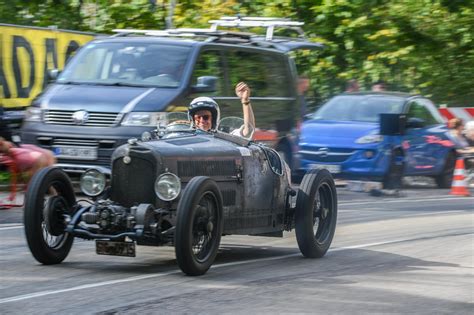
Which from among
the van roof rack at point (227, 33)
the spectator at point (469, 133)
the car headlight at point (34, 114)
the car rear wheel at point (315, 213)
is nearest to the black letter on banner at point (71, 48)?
the van roof rack at point (227, 33)

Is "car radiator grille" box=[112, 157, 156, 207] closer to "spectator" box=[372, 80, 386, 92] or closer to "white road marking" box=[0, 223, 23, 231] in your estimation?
"white road marking" box=[0, 223, 23, 231]

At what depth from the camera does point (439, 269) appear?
10336mm

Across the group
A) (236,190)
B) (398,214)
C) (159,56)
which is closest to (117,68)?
(159,56)

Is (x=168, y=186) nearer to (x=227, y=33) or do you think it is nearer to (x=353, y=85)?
(x=227, y=33)

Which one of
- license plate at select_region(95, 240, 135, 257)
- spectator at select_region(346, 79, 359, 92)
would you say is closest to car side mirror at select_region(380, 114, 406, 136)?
spectator at select_region(346, 79, 359, 92)

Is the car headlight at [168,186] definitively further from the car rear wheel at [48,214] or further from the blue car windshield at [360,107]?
the blue car windshield at [360,107]

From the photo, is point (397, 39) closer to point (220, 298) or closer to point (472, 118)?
point (472, 118)

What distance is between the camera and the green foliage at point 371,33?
88.4 feet

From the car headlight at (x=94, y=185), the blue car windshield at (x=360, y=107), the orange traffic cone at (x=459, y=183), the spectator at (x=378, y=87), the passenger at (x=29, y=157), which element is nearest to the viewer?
the car headlight at (x=94, y=185)

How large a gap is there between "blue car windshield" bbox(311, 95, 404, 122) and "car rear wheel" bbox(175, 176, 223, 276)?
10795mm

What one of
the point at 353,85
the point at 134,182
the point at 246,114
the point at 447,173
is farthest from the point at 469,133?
the point at 134,182

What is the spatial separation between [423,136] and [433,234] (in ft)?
24.8

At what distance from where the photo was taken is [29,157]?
1497cm

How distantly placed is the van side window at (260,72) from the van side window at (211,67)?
262 mm
